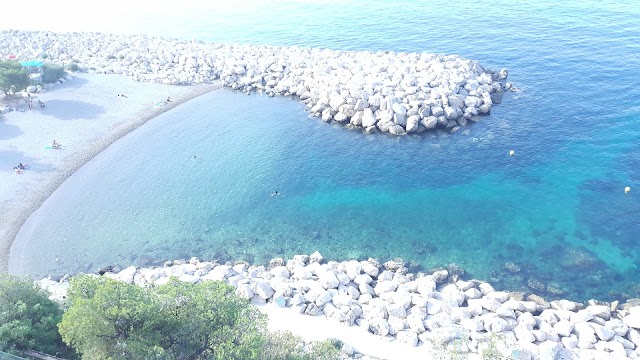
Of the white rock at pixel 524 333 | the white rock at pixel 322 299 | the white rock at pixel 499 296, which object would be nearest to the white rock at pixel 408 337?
the white rock at pixel 322 299

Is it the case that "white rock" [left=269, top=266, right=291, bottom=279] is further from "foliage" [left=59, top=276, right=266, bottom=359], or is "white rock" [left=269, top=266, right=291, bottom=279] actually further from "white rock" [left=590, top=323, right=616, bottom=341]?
"white rock" [left=590, top=323, right=616, bottom=341]

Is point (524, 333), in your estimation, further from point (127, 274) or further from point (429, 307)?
point (127, 274)

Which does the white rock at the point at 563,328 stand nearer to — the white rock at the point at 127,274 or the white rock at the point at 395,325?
the white rock at the point at 395,325

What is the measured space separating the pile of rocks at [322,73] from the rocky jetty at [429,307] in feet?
77.0

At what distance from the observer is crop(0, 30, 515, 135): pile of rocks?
55188mm

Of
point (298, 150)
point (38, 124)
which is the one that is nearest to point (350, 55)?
point (298, 150)

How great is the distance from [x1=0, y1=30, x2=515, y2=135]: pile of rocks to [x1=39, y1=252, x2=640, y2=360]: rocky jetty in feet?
77.0

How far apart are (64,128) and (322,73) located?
114 ft

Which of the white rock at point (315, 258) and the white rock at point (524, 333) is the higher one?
the white rock at point (315, 258)

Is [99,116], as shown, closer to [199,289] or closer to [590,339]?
[199,289]

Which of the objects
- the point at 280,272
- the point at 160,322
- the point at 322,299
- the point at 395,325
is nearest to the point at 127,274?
the point at 280,272

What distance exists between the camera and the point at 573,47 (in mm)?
70625

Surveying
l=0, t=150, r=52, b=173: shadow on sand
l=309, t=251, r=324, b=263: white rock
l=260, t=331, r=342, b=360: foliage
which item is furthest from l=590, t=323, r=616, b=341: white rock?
l=0, t=150, r=52, b=173: shadow on sand

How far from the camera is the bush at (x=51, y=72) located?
65.6 metres
